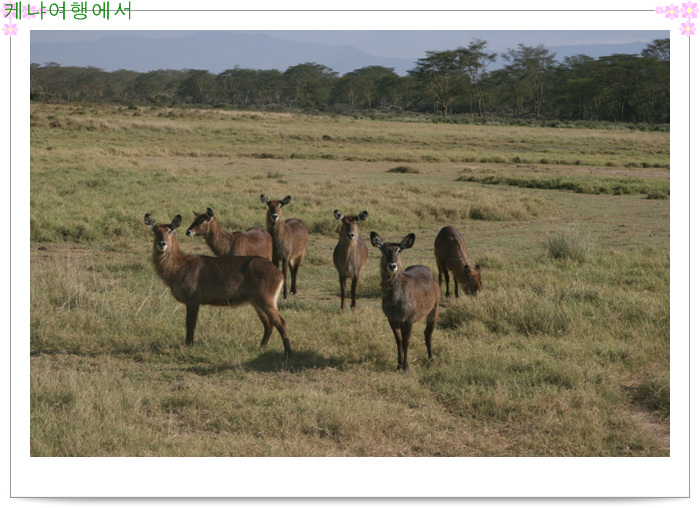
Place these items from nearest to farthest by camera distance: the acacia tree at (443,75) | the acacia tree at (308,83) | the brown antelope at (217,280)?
the brown antelope at (217,280)
the acacia tree at (443,75)
the acacia tree at (308,83)

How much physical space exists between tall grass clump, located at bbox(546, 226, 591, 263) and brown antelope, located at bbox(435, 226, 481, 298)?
275cm

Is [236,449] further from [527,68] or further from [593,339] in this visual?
[527,68]

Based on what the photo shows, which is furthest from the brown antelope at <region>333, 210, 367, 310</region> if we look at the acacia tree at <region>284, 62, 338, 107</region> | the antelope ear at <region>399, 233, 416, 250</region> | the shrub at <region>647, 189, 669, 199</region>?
the acacia tree at <region>284, 62, 338, 107</region>

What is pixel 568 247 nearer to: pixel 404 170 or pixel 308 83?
pixel 404 170

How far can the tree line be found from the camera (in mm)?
67188

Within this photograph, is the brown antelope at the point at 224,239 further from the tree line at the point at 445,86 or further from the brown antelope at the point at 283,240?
the tree line at the point at 445,86
